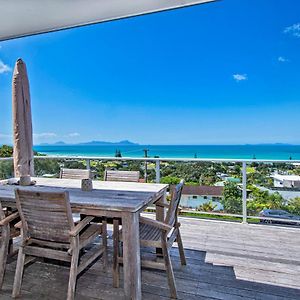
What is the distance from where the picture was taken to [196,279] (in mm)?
2236

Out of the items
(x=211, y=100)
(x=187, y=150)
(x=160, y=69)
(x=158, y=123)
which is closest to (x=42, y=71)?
(x=160, y=69)

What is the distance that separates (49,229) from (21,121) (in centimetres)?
181

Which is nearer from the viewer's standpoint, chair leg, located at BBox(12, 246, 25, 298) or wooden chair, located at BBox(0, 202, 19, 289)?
chair leg, located at BBox(12, 246, 25, 298)

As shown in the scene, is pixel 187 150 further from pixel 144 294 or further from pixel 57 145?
pixel 144 294

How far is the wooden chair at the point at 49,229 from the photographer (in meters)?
1.75

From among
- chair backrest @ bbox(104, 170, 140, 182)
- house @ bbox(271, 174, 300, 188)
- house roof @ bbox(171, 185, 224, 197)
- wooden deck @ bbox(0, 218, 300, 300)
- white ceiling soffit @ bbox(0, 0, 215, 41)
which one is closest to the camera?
wooden deck @ bbox(0, 218, 300, 300)

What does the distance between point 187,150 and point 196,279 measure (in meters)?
18.4

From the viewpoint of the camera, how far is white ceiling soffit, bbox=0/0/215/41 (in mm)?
3219

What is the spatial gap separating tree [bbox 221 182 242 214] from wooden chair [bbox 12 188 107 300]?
2.41m

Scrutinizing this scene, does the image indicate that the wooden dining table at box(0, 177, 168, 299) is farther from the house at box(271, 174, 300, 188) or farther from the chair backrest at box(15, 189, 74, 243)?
the house at box(271, 174, 300, 188)

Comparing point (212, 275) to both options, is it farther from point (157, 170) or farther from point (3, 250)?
point (157, 170)

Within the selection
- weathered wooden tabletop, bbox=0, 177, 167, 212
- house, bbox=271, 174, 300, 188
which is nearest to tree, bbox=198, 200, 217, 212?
house, bbox=271, 174, 300, 188

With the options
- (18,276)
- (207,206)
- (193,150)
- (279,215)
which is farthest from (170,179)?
(193,150)

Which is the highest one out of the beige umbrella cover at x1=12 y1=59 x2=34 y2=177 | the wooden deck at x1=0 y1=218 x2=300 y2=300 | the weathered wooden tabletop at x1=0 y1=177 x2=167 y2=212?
the beige umbrella cover at x1=12 y1=59 x2=34 y2=177
